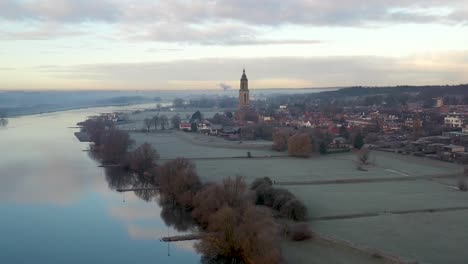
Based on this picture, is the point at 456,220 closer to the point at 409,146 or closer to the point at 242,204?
the point at 242,204

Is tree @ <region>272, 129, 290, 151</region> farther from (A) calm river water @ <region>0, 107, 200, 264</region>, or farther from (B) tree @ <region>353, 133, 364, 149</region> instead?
(A) calm river water @ <region>0, 107, 200, 264</region>

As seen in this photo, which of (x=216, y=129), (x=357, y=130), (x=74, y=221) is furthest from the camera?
(x=216, y=129)

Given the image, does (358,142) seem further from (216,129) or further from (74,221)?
(74,221)

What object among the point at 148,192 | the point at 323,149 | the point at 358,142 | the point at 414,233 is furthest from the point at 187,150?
the point at 414,233

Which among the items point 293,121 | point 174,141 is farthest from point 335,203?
point 293,121

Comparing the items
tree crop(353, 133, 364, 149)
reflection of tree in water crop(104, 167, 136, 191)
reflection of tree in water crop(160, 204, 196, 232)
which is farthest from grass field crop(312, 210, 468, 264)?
tree crop(353, 133, 364, 149)

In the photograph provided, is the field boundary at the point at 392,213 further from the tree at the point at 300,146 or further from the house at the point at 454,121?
the house at the point at 454,121

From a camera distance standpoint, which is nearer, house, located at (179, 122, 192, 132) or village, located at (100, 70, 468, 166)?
village, located at (100, 70, 468, 166)
